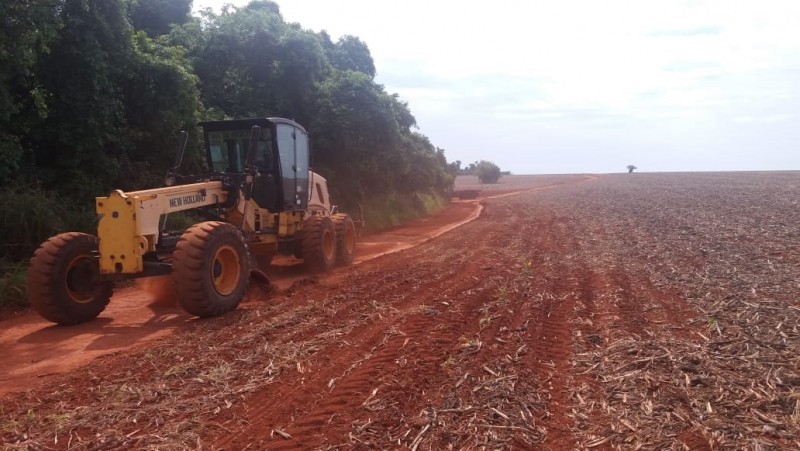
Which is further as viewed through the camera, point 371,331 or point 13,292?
point 13,292

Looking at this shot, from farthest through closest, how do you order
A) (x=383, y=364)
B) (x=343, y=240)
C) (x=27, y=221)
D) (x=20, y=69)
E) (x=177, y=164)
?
(x=343, y=240), (x=27, y=221), (x=20, y=69), (x=177, y=164), (x=383, y=364)

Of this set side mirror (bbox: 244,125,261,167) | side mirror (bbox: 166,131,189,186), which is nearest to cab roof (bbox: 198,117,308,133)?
side mirror (bbox: 244,125,261,167)

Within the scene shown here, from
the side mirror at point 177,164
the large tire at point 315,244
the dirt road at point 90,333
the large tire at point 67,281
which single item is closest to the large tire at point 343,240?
the large tire at point 315,244

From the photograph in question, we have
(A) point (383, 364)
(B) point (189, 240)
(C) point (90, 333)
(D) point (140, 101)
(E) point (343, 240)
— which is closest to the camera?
(A) point (383, 364)

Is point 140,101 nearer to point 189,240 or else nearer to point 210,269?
point 189,240

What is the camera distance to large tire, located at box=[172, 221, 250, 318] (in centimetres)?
740

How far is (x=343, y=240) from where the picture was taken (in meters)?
12.7

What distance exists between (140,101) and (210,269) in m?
7.21

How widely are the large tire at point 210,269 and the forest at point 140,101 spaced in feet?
12.9

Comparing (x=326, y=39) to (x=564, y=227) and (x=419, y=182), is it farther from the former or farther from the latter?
(x=564, y=227)

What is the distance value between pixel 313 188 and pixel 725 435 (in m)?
9.98

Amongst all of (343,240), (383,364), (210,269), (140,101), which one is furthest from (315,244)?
(383,364)

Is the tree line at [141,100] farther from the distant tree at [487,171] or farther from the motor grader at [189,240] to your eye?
the distant tree at [487,171]

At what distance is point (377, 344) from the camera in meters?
6.23
